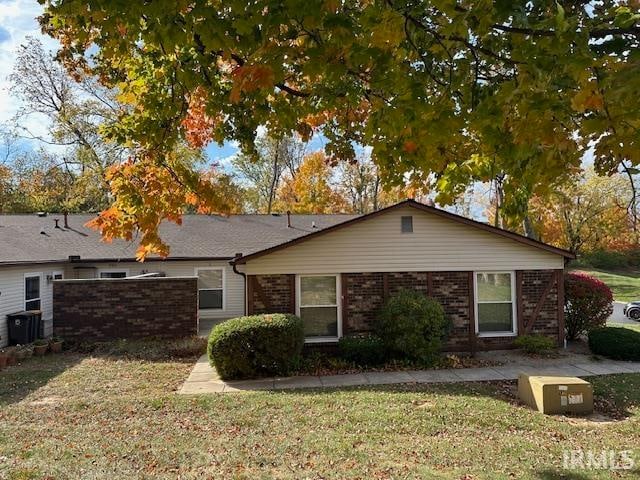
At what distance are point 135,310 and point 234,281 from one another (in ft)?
16.1

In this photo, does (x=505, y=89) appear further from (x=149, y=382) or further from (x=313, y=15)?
(x=149, y=382)

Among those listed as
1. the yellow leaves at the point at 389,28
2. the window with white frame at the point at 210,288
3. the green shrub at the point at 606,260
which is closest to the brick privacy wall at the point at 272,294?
the window with white frame at the point at 210,288

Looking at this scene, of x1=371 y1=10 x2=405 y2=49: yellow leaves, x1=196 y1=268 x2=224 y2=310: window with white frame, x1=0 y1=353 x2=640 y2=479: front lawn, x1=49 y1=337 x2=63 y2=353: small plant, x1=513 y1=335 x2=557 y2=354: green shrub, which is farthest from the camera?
x1=196 y1=268 x2=224 y2=310: window with white frame

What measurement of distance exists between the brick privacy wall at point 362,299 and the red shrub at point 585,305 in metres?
5.78

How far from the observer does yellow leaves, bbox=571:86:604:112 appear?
9.68 ft

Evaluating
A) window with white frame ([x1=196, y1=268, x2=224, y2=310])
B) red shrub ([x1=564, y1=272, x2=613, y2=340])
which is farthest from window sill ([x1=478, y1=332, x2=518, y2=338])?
window with white frame ([x1=196, y1=268, x2=224, y2=310])

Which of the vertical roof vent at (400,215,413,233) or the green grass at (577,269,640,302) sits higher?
the vertical roof vent at (400,215,413,233)

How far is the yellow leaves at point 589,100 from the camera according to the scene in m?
2.95

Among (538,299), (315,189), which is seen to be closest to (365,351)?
(538,299)

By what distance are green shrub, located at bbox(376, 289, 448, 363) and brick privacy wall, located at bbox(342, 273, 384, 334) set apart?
822 mm

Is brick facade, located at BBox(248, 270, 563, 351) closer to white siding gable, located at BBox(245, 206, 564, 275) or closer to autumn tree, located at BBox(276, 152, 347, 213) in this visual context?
white siding gable, located at BBox(245, 206, 564, 275)

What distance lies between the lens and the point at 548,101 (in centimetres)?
332

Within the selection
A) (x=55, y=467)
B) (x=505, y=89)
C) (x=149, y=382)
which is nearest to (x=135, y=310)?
(x=149, y=382)

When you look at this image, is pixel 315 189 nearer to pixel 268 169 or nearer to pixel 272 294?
pixel 268 169
